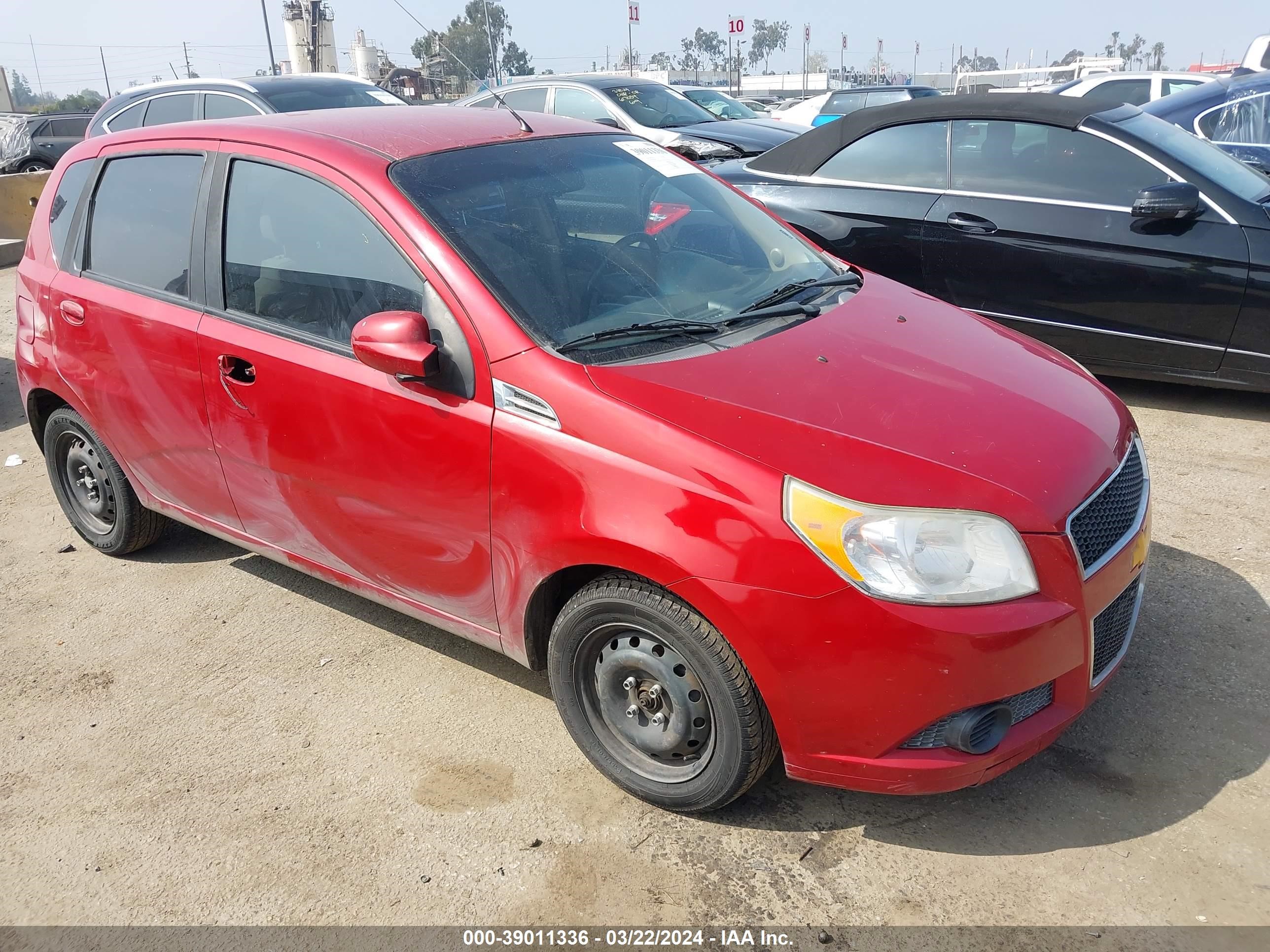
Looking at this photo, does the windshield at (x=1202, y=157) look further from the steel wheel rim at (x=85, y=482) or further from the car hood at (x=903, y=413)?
the steel wheel rim at (x=85, y=482)

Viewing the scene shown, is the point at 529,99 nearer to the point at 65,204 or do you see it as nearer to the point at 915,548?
the point at 65,204

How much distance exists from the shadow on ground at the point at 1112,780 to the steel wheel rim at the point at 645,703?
207 mm

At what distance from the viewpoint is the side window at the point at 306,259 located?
295 centimetres

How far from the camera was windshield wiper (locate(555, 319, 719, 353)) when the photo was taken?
2750 millimetres

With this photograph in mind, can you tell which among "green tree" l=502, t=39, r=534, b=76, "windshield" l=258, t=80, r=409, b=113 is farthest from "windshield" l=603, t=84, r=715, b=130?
"green tree" l=502, t=39, r=534, b=76

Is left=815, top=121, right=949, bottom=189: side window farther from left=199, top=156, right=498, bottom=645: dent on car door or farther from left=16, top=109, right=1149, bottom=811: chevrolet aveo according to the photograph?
left=199, top=156, right=498, bottom=645: dent on car door

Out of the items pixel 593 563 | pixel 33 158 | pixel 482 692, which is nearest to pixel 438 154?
pixel 593 563

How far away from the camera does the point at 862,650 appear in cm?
225

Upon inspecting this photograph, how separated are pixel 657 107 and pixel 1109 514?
9094 millimetres

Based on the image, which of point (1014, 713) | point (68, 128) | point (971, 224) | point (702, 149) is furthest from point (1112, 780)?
point (68, 128)

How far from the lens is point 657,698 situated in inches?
105

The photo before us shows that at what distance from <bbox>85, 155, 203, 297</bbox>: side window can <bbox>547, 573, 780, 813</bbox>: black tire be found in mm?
1915

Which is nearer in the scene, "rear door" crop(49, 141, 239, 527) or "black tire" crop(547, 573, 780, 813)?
"black tire" crop(547, 573, 780, 813)

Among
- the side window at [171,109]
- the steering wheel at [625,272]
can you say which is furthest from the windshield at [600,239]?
the side window at [171,109]
